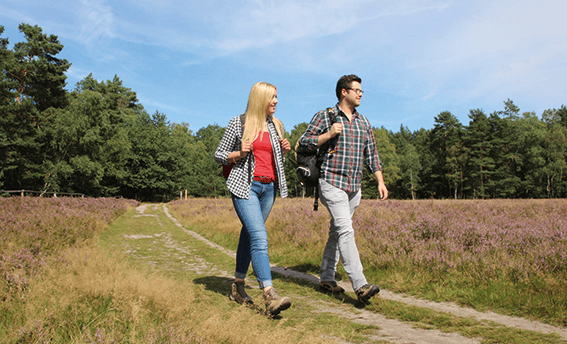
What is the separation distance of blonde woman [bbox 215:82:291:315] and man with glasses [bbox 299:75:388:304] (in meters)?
0.54

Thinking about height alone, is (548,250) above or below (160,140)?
below

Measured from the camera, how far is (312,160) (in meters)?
4.18

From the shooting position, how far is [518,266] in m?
4.04

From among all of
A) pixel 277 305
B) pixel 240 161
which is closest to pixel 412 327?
pixel 277 305

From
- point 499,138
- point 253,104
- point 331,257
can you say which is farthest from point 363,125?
point 499,138

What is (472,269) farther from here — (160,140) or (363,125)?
(160,140)

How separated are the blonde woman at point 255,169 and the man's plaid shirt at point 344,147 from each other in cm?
51

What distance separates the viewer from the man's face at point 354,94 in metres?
4.17

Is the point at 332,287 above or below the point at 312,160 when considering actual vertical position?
below

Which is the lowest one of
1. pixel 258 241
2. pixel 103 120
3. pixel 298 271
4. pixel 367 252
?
pixel 298 271

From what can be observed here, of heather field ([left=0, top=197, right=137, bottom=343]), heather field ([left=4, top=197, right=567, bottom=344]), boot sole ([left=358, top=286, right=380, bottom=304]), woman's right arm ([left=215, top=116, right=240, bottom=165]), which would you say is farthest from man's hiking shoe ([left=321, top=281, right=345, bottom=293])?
heather field ([left=0, top=197, right=137, bottom=343])

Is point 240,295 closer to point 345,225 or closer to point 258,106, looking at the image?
point 345,225

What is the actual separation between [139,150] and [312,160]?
6063 cm

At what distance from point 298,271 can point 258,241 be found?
2.31m
